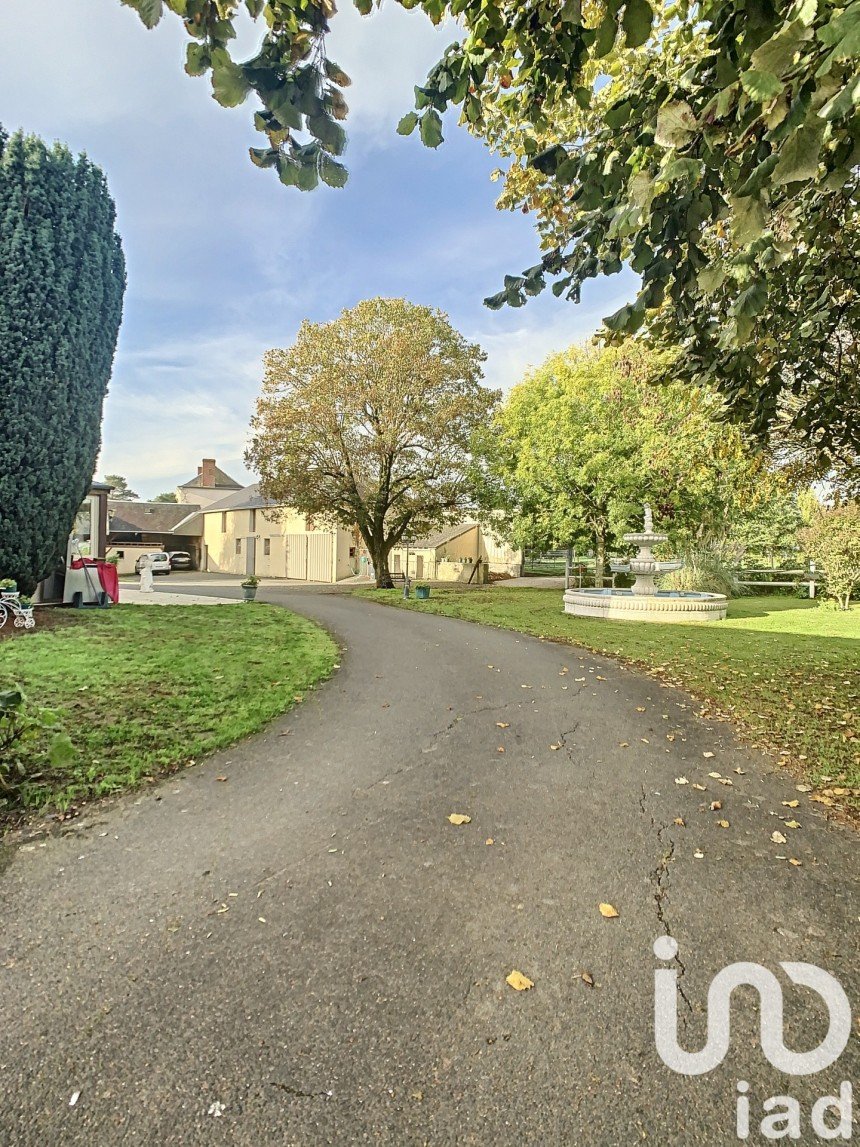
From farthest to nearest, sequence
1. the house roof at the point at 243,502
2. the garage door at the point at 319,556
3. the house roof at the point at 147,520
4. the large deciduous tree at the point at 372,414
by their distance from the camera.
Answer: the house roof at the point at 147,520, the house roof at the point at 243,502, the garage door at the point at 319,556, the large deciduous tree at the point at 372,414

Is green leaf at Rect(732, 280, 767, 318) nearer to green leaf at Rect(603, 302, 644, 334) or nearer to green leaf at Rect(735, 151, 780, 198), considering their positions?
green leaf at Rect(603, 302, 644, 334)

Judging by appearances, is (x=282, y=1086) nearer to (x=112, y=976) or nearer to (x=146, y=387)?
(x=112, y=976)

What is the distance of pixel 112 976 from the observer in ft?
6.73

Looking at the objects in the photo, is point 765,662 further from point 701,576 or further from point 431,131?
point 701,576

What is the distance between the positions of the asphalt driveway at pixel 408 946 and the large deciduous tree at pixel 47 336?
7.47m

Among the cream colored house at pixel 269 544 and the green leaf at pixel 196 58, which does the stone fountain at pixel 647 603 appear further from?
the cream colored house at pixel 269 544

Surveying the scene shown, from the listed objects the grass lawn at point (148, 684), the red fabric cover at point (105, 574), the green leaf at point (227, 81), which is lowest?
the grass lawn at point (148, 684)

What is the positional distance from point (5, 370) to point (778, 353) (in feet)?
35.3

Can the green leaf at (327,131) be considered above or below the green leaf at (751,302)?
above

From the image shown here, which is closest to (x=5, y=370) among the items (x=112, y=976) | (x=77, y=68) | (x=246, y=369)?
(x=77, y=68)

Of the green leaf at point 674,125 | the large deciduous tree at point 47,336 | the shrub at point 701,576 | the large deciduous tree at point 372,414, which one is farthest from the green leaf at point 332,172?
the shrub at point 701,576

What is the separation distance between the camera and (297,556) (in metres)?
30.5

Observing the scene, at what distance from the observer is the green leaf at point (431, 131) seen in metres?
2.28

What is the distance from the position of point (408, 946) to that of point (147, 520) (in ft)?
136
